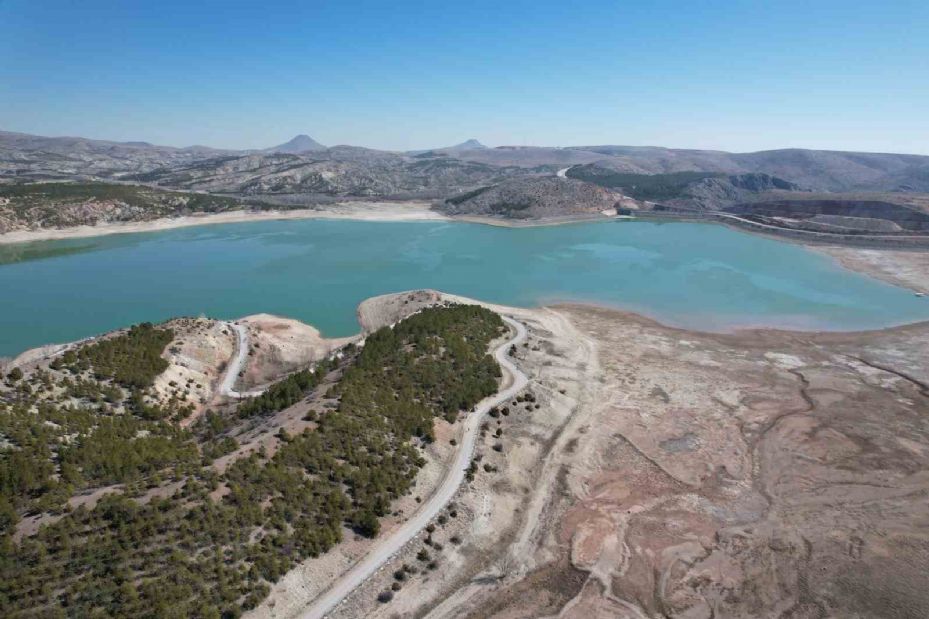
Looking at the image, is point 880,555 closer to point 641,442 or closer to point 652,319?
point 641,442

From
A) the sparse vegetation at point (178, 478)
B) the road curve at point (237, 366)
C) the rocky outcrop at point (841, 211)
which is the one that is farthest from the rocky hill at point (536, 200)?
the sparse vegetation at point (178, 478)

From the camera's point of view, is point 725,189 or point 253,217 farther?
point 725,189

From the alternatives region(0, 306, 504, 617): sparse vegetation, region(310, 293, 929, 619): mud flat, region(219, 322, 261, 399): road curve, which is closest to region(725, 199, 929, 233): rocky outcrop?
region(310, 293, 929, 619): mud flat

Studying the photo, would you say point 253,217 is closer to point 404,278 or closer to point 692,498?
point 404,278

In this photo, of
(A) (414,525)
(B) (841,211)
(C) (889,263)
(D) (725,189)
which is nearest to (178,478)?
(A) (414,525)

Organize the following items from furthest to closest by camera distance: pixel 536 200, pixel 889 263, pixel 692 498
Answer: pixel 536 200, pixel 889 263, pixel 692 498

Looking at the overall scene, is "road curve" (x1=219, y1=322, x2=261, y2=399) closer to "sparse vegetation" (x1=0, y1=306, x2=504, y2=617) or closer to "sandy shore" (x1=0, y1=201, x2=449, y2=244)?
"sparse vegetation" (x1=0, y1=306, x2=504, y2=617)
